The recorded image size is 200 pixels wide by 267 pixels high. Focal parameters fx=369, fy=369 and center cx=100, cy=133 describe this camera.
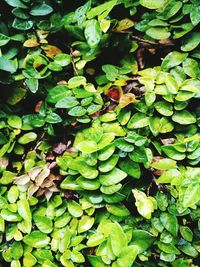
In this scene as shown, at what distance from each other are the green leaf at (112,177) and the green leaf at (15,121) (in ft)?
1.12

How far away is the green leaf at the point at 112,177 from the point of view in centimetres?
108

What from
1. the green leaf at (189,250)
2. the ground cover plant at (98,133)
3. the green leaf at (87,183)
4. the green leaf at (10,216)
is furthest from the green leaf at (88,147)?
the green leaf at (189,250)

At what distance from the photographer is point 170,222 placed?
3.66ft

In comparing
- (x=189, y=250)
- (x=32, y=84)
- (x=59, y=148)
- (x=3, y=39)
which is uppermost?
(x=3, y=39)

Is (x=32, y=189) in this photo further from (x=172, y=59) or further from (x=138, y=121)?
(x=172, y=59)

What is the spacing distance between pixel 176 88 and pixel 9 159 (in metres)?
0.62

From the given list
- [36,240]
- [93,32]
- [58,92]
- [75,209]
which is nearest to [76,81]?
[58,92]

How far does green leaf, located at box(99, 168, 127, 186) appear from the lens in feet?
3.54

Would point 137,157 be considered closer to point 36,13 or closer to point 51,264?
point 51,264

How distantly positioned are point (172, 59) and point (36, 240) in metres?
0.72

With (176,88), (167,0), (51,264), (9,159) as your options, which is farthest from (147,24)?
(51,264)

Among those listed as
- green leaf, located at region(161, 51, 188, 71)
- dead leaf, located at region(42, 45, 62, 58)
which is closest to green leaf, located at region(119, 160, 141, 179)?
green leaf, located at region(161, 51, 188, 71)

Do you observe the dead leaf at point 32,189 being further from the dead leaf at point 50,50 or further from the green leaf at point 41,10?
the green leaf at point 41,10

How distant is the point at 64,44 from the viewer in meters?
1.28
